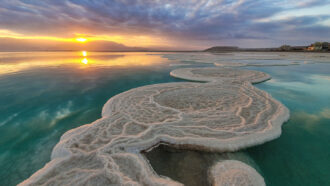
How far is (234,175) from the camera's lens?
291 centimetres

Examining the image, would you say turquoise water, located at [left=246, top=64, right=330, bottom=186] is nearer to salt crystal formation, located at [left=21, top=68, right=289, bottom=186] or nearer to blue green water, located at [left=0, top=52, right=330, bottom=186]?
blue green water, located at [left=0, top=52, right=330, bottom=186]

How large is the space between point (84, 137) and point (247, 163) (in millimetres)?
4503

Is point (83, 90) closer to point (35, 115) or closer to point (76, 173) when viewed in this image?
point (35, 115)

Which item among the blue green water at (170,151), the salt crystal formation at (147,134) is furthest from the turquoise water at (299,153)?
the salt crystal formation at (147,134)

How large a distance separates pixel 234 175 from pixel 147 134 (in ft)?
8.13

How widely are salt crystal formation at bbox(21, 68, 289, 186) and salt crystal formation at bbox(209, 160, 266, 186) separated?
13cm

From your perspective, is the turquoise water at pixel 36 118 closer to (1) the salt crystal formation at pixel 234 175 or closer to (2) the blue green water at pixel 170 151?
(2) the blue green water at pixel 170 151

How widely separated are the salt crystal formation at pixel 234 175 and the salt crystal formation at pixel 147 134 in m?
0.13

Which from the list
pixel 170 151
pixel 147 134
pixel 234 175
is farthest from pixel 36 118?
pixel 234 175

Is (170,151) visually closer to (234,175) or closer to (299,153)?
(234,175)

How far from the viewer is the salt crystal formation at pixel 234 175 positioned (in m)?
2.79

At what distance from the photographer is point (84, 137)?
422 cm

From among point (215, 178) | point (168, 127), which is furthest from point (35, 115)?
point (215, 178)

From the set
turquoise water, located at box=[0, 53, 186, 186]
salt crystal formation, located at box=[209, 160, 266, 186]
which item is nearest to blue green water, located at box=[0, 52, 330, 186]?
turquoise water, located at box=[0, 53, 186, 186]
